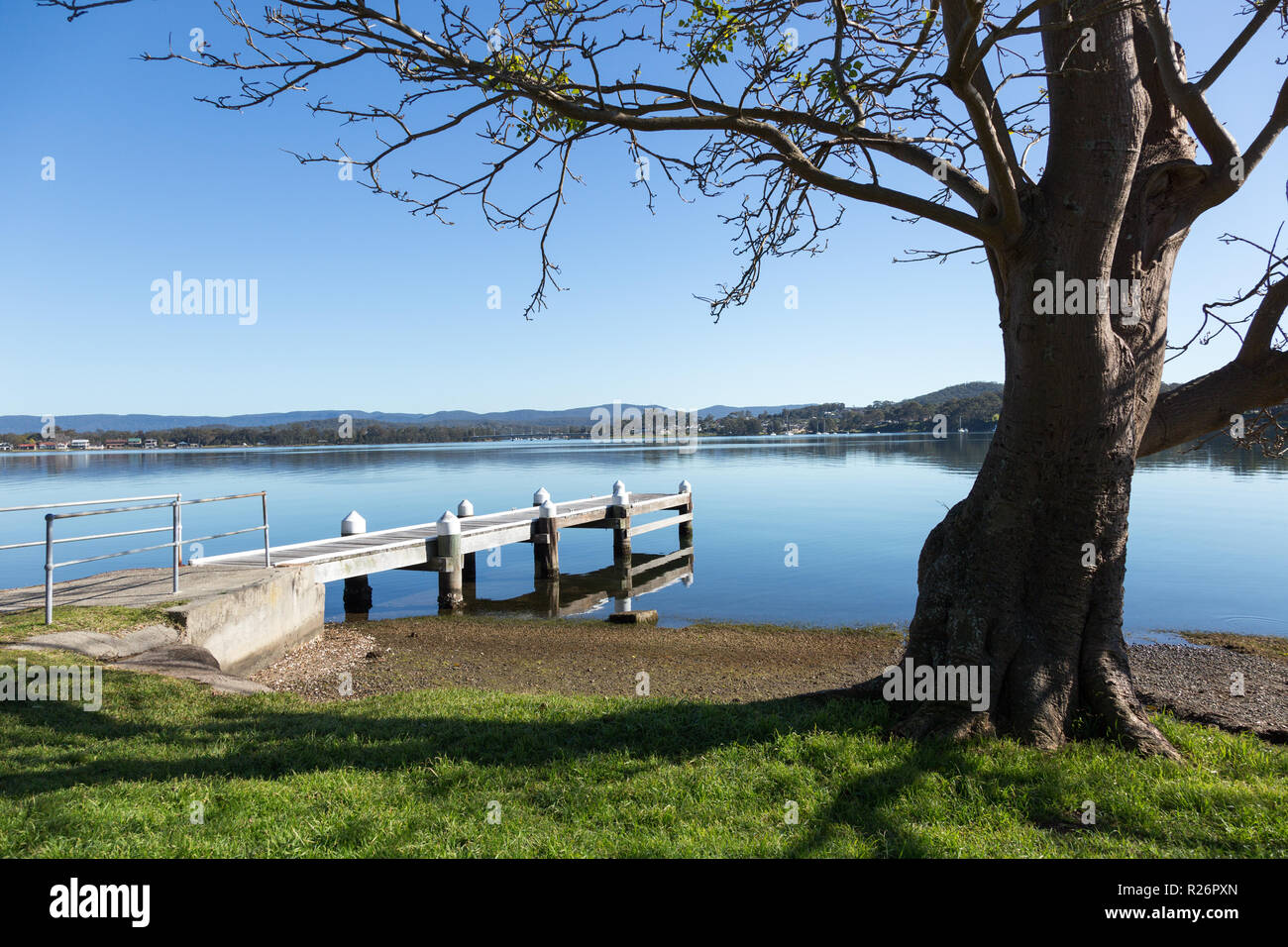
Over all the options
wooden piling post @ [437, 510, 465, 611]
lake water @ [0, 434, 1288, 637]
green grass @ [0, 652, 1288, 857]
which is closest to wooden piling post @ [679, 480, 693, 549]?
lake water @ [0, 434, 1288, 637]

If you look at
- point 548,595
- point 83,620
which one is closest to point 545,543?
point 548,595

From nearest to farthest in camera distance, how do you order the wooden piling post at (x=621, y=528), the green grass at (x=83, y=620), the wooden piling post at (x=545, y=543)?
the green grass at (x=83, y=620)
the wooden piling post at (x=545, y=543)
the wooden piling post at (x=621, y=528)

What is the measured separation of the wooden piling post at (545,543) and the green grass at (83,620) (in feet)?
42.5

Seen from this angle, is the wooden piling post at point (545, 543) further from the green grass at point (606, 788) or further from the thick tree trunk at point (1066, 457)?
the thick tree trunk at point (1066, 457)

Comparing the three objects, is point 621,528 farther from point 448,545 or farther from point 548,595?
point 448,545

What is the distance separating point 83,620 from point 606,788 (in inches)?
265

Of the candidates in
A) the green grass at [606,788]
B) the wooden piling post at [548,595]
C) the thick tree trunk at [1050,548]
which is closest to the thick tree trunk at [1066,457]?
the thick tree trunk at [1050,548]

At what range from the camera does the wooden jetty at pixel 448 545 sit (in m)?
14.8

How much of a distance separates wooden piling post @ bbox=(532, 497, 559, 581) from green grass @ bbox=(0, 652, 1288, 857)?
50.7 ft

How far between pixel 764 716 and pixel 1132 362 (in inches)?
150

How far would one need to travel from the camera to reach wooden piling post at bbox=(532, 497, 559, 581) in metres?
21.7

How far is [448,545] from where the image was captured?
18062 millimetres
